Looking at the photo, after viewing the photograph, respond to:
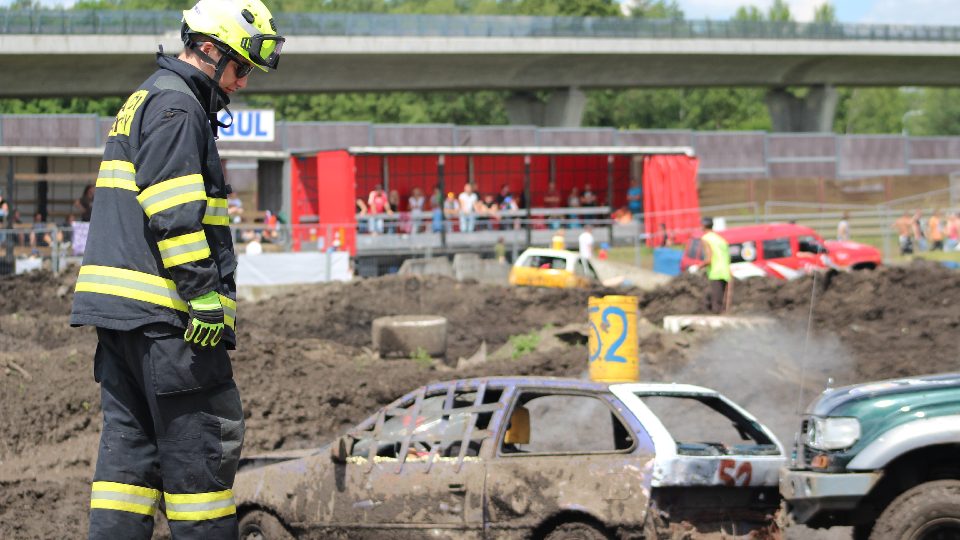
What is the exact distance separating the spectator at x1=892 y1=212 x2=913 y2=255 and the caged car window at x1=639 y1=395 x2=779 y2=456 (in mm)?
20932

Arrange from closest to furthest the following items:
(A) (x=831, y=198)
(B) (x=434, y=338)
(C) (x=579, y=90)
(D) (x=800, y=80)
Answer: (B) (x=434, y=338) < (A) (x=831, y=198) < (C) (x=579, y=90) < (D) (x=800, y=80)

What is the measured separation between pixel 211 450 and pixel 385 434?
4313mm

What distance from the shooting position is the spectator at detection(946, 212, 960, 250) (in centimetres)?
3301

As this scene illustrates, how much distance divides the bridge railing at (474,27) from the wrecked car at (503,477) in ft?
152

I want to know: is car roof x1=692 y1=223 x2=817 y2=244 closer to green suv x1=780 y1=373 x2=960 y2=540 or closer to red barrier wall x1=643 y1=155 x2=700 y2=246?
red barrier wall x1=643 y1=155 x2=700 y2=246

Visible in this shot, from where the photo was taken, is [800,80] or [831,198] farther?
[800,80]

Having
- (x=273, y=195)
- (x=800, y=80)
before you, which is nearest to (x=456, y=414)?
(x=273, y=195)

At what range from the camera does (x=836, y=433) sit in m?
7.61

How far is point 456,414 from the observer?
28.9 feet

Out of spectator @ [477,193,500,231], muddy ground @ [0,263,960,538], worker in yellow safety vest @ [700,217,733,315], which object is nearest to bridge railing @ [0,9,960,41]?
spectator @ [477,193,500,231]

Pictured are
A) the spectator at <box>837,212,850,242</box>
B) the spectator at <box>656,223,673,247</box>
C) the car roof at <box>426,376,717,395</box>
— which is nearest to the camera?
the car roof at <box>426,376,717,395</box>

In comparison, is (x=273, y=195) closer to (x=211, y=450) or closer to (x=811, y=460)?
(x=811, y=460)

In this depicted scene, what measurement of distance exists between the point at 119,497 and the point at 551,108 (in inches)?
2510

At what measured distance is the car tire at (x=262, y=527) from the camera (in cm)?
860
